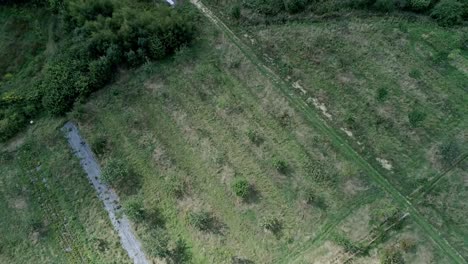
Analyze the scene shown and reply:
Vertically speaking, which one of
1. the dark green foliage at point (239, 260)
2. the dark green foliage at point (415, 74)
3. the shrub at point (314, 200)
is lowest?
the dark green foliage at point (239, 260)

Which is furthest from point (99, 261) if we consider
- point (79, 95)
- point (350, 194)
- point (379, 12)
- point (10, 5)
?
point (379, 12)

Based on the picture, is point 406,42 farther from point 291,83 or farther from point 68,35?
point 68,35

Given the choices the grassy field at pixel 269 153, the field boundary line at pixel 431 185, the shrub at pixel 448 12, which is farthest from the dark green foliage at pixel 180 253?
the shrub at pixel 448 12

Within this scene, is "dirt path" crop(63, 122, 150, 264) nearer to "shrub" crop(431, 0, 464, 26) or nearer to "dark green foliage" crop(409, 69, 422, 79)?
"dark green foliage" crop(409, 69, 422, 79)

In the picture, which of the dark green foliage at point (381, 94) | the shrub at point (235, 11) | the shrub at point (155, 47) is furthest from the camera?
the shrub at point (235, 11)

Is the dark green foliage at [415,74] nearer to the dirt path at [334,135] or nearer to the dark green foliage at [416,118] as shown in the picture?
the dark green foliage at [416,118]

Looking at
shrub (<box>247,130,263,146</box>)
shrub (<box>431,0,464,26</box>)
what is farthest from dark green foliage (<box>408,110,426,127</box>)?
shrub (<box>247,130,263,146</box>)

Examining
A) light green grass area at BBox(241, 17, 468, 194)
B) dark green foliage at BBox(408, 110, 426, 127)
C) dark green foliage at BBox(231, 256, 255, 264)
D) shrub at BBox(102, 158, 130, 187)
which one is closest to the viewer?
dark green foliage at BBox(231, 256, 255, 264)
